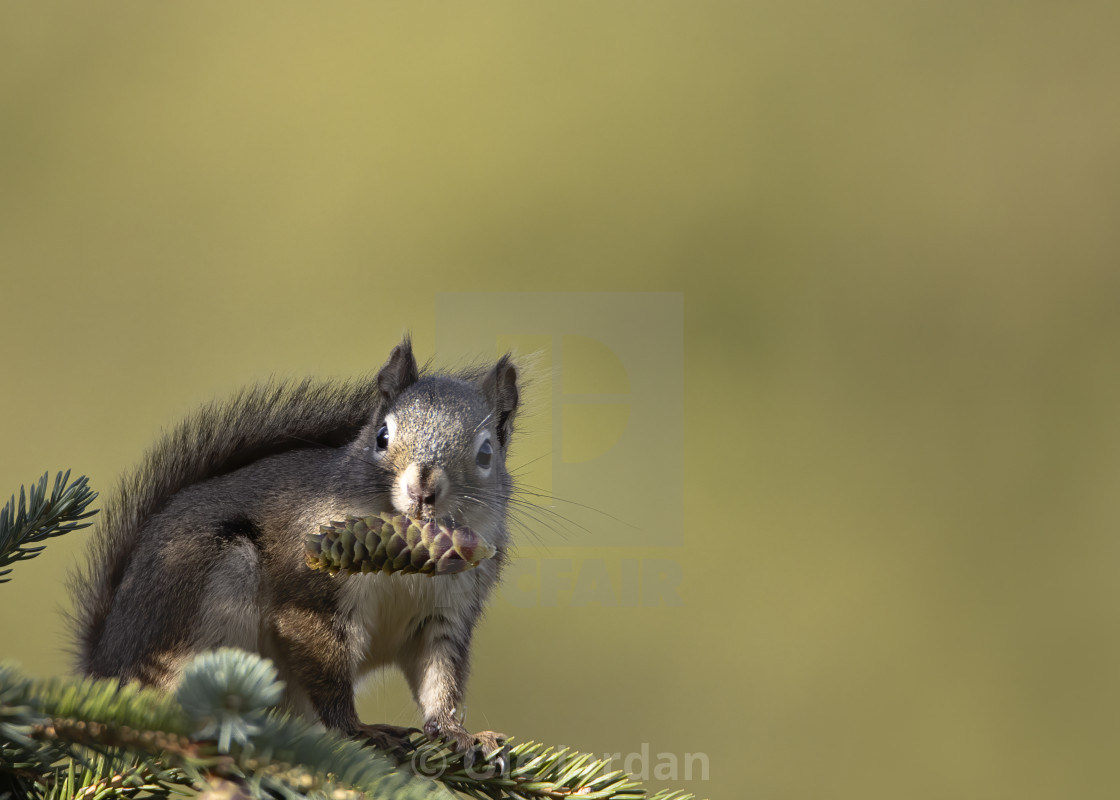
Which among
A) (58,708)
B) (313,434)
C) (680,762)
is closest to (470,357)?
(313,434)

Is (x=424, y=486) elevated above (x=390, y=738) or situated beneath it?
elevated above

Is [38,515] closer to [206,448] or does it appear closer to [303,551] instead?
[303,551]

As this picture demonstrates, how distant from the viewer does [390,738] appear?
0.79 m

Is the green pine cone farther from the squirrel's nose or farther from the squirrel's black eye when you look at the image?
the squirrel's black eye

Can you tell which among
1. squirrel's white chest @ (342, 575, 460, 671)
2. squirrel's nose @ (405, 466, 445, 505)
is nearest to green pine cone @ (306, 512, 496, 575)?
squirrel's nose @ (405, 466, 445, 505)

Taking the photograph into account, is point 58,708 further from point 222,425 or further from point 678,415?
point 678,415

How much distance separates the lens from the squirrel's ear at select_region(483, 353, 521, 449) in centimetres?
105

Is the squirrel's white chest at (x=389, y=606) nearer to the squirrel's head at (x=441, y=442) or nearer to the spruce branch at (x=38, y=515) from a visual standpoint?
the squirrel's head at (x=441, y=442)

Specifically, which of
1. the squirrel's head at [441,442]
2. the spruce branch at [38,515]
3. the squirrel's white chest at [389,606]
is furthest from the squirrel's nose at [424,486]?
the spruce branch at [38,515]

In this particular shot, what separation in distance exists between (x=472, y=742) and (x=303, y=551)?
272 millimetres

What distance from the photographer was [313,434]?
1.10 metres

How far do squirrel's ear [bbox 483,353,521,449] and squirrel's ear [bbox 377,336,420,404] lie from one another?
97 mm

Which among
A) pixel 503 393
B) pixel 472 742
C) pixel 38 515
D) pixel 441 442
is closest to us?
pixel 38 515

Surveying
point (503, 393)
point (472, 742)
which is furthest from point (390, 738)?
point (503, 393)
